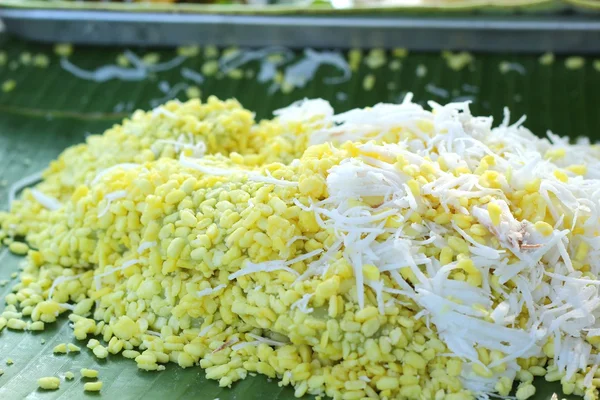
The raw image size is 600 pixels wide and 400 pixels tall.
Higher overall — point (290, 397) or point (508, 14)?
point (508, 14)

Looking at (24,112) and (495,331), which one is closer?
(495,331)

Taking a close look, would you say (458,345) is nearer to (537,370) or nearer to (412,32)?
(537,370)

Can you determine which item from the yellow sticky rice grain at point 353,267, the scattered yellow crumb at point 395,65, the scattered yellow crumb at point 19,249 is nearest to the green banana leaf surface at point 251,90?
the scattered yellow crumb at point 395,65

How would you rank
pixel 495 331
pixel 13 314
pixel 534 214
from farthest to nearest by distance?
pixel 13 314
pixel 534 214
pixel 495 331

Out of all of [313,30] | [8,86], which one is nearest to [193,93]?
[313,30]

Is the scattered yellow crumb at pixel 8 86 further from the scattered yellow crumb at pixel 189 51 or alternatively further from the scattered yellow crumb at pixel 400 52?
the scattered yellow crumb at pixel 400 52

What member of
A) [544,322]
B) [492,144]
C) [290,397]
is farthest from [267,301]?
[492,144]

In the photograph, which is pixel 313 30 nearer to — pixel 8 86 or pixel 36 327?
pixel 8 86
